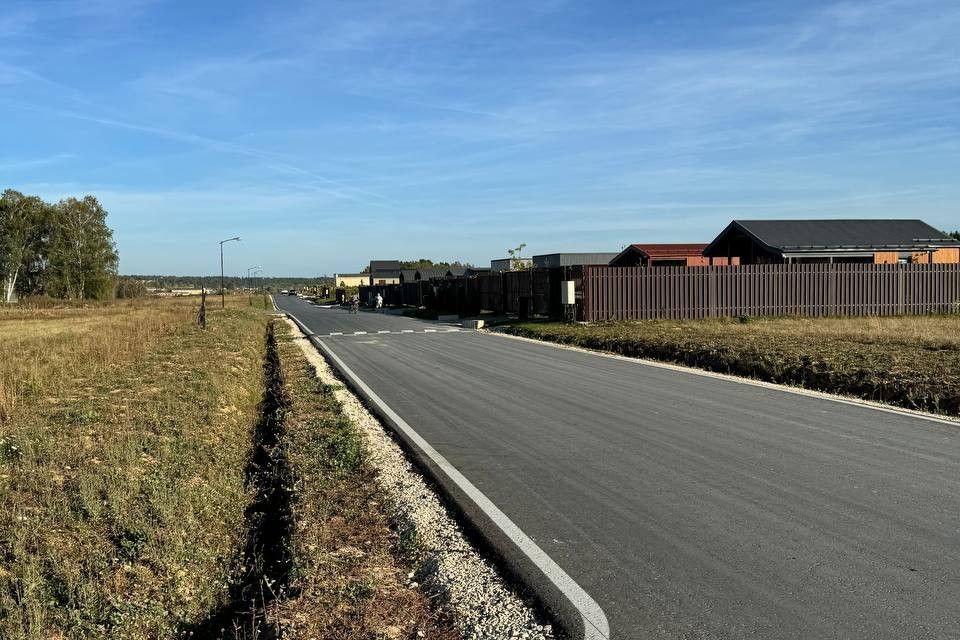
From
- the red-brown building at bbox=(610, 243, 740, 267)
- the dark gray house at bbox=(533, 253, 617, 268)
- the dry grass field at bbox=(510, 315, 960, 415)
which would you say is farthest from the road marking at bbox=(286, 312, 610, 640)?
the dark gray house at bbox=(533, 253, 617, 268)

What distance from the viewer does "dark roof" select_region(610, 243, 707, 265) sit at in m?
44.1

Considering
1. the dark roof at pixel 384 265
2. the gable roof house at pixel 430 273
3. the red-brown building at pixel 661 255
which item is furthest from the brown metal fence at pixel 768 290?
the dark roof at pixel 384 265

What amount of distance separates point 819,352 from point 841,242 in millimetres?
23459

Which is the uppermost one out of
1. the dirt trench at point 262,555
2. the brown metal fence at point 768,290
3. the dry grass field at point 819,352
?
the brown metal fence at point 768,290

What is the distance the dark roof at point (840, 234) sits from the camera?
34.8 meters

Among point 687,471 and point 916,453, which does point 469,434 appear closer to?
point 687,471

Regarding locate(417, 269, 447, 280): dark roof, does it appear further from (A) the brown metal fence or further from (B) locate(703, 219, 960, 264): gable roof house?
(A) the brown metal fence

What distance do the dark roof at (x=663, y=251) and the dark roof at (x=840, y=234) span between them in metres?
6.68

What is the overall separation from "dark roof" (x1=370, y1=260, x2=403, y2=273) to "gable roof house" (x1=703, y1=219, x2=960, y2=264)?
91592mm

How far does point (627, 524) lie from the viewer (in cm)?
526

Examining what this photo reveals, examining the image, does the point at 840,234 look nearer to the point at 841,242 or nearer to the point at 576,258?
the point at 841,242

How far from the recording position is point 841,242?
34969 millimetres

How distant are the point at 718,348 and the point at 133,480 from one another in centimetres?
1248

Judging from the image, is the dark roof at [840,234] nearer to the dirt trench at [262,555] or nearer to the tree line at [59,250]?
the dirt trench at [262,555]
